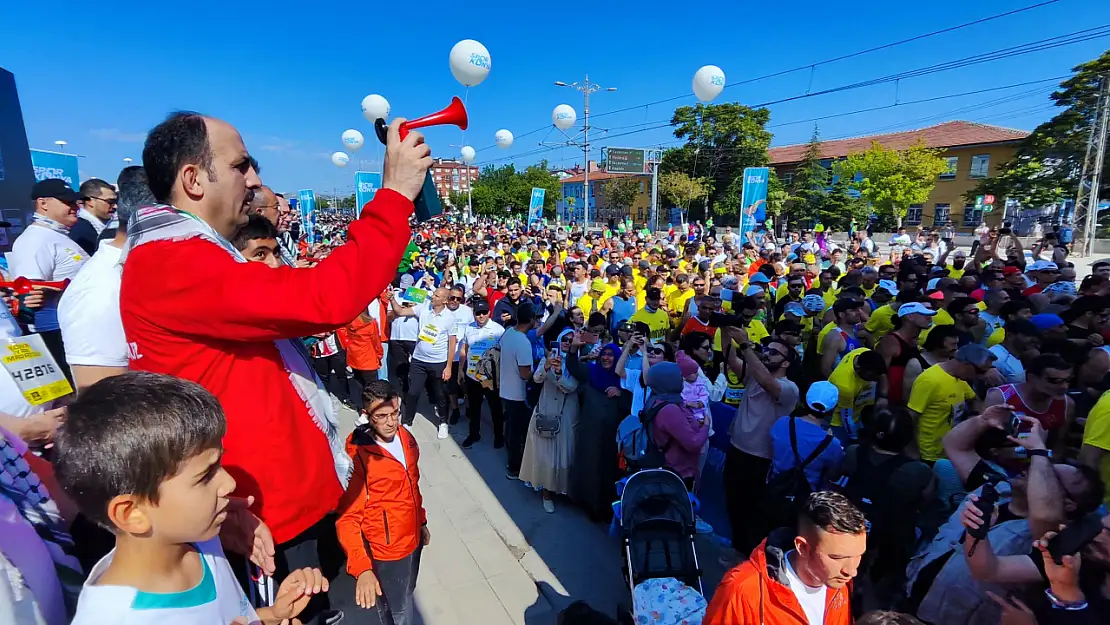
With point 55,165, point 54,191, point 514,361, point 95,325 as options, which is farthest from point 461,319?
point 55,165

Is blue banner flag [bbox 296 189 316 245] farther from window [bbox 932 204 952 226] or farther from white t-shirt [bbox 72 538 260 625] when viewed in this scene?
window [bbox 932 204 952 226]

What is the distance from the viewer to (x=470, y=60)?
18.9 ft

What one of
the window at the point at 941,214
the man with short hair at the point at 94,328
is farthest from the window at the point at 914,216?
the man with short hair at the point at 94,328

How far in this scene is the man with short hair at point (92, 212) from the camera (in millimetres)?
4797

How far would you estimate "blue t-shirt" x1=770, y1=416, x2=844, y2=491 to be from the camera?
3111 mm

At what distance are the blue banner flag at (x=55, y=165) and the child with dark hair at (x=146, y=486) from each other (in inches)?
447

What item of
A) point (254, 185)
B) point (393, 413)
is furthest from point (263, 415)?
point (393, 413)

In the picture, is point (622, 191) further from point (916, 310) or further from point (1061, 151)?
point (916, 310)

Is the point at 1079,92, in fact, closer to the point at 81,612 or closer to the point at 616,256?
the point at 616,256

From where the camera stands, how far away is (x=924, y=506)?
9.24 ft

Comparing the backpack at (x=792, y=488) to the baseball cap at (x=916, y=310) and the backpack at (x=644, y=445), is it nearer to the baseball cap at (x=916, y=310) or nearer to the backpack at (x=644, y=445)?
the backpack at (x=644, y=445)

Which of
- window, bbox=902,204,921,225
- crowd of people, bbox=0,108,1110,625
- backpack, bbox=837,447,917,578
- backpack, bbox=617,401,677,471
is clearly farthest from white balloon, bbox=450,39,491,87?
window, bbox=902,204,921,225

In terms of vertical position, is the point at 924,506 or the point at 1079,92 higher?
the point at 1079,92

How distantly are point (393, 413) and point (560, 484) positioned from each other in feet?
7.70
